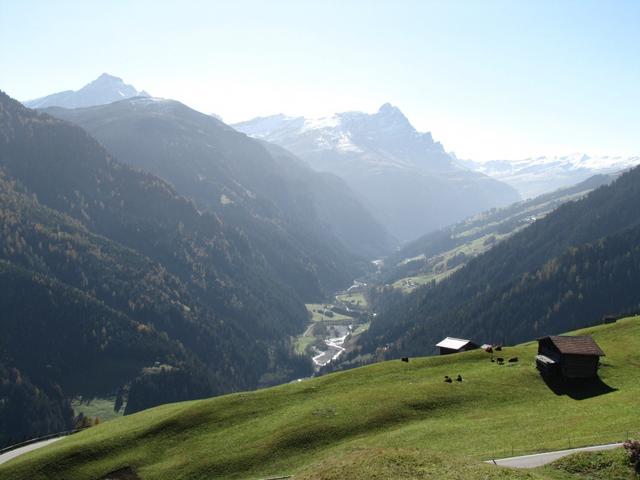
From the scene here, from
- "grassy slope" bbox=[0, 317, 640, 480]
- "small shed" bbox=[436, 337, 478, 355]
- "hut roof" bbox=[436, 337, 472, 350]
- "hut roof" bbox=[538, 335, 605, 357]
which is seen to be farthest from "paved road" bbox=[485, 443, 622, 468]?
"hut roof" bbox=[436, 337, 472, 350]

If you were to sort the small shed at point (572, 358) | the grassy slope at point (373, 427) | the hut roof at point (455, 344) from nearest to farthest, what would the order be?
Answer: the grassy slope at point (373, 427) < the small shed at point (572, 358) < the hut roof at point (455, 344)

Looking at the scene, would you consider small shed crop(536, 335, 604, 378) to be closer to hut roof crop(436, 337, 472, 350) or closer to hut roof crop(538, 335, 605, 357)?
hut roof crop(538, 335, 605, 357)

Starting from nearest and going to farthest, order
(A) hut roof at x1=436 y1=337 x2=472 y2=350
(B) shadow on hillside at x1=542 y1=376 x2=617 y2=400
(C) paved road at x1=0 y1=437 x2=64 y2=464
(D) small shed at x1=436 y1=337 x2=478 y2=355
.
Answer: (B) shadow on hillside at x1=542 y1=376 x2=617 y2=400
(C) paved road at x1=0 y1=437 x2=64 y2=464
(D) small shed at x1=436 y1=337 x2=478 y2=355
(A) hut roof at x1=436 y1=337 x2=472 y2=350

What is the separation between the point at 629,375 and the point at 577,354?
9.61 metres

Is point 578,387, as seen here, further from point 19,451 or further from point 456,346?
point 19,451

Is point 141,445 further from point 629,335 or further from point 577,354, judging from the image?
point 629,335

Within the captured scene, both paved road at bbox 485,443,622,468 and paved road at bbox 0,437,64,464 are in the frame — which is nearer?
paved road at bbox 485,443,622,468

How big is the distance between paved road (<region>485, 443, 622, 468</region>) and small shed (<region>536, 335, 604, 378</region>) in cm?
2996

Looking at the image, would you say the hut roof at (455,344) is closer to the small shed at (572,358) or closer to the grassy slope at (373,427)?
the grassy slope at (373,427)

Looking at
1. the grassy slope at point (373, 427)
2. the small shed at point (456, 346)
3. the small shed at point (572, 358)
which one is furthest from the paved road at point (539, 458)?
the small shed at point (456, 346)

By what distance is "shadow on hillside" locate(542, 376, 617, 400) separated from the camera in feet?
245

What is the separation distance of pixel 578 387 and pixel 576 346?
257 inches

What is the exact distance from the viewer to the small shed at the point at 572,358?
3113 inches

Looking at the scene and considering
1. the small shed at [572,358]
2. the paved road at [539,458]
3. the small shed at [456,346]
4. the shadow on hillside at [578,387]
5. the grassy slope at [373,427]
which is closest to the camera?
the paved road at [539,458]
